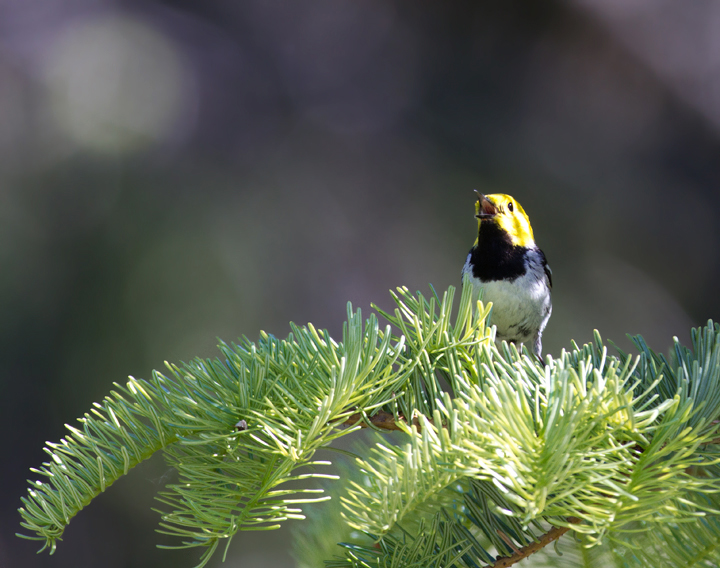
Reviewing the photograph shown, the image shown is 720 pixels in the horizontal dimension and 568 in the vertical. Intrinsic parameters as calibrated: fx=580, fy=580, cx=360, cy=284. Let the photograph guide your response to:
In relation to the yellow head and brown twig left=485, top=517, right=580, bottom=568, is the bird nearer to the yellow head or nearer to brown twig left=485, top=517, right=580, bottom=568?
the yellow head

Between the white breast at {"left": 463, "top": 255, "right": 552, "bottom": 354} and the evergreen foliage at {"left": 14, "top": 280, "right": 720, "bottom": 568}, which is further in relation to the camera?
the white breast at {"left": 463, "top": 255, "right": 552, "bottom": 354}

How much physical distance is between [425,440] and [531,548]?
123mm

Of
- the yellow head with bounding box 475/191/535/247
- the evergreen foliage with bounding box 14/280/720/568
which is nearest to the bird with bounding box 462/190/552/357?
the yellow head with bounding box 475/191/535/247

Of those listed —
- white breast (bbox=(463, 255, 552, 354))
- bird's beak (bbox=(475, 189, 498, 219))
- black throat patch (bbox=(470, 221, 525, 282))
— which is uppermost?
bird's beak (bbox=(475, 189, 498, 219))

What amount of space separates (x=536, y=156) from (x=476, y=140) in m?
0.28

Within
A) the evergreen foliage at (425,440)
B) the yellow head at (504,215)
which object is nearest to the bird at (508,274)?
the yellow head at (504,215)

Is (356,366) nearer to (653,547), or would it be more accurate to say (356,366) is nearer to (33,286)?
(653,547)

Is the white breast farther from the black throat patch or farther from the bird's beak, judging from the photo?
the bird's beak

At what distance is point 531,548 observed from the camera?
320 millimetres

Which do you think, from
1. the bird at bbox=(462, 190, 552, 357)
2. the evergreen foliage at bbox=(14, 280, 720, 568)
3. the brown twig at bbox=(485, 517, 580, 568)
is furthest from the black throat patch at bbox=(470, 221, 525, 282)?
the brown twig at bbox=(485, 517, 580, 568)

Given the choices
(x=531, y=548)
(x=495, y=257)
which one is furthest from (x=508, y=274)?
(x=531, y=548)

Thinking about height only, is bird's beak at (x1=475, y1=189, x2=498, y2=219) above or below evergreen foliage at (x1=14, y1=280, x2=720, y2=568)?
above

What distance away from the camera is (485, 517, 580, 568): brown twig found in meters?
0.31

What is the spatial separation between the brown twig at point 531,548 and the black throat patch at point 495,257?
806 mm
